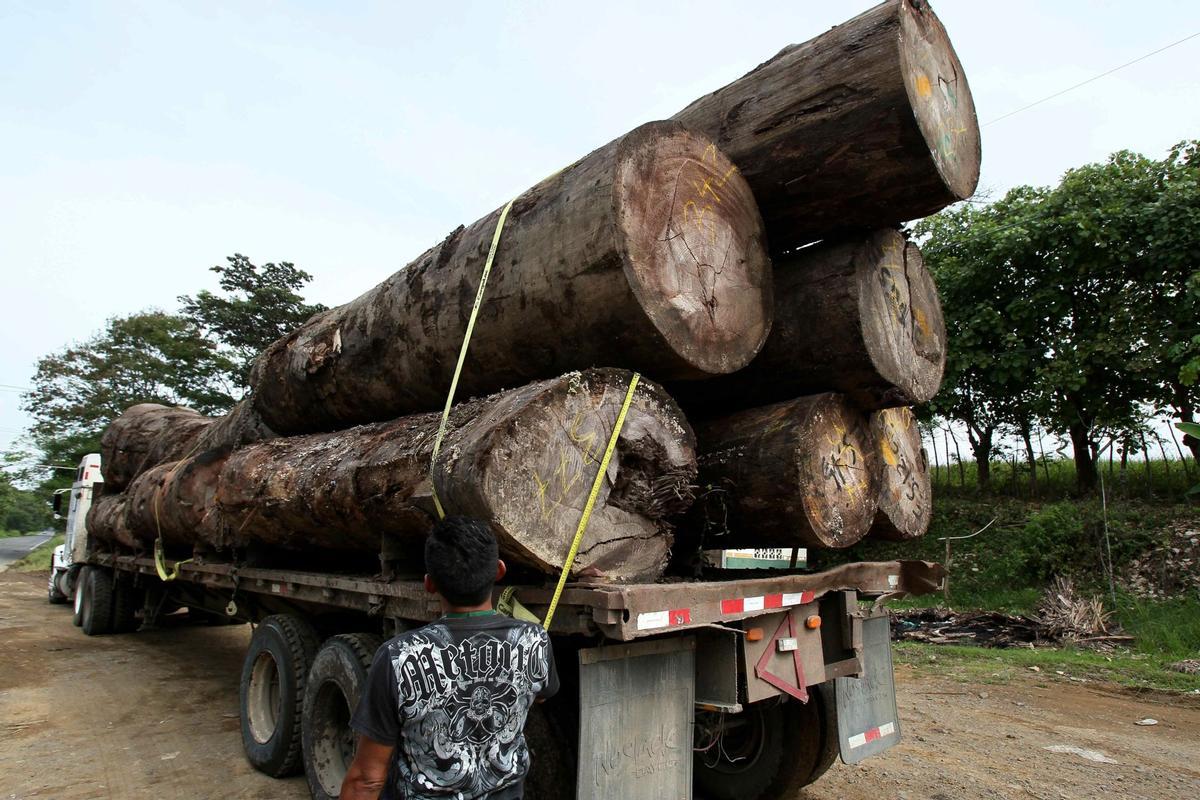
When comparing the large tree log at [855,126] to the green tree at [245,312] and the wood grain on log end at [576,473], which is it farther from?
the green tree at [245,312]

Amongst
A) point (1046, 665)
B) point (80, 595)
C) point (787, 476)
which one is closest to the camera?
point (787, 476)

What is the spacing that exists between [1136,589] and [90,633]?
12.4 meters

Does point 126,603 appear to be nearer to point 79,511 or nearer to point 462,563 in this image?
point 79,511

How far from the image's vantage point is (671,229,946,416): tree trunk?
3.39m

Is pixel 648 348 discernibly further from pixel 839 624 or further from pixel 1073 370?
pixel 1073 370

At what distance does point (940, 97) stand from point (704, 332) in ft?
4.80

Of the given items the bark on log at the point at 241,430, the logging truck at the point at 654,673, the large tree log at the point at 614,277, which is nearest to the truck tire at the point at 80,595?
the bark on log at the point at 241,430

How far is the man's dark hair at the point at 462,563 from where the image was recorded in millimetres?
2014

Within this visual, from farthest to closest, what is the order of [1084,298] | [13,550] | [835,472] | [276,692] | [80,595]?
1. [13,550]
2. [1084,298]
3. [80,595]
4. [276,692]
5. [835,472]

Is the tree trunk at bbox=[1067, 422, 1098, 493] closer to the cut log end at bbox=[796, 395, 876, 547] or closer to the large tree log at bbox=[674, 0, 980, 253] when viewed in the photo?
the large tree log at bbox=[674, 0, 980, 253]

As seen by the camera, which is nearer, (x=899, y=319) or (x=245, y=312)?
(x=899, y=319)

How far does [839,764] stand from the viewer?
462 centimetres

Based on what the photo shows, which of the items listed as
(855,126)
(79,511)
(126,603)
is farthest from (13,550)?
(855,126)

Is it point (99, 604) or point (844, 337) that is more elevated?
point (844, 337)
